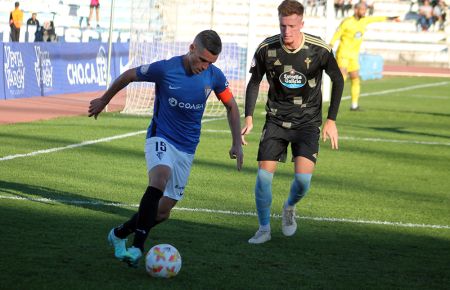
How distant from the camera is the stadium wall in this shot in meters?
21.9

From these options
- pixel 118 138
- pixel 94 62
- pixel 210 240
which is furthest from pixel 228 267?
pixel 94 62

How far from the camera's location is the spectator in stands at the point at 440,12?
179 ft

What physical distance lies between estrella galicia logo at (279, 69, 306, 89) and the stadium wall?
1364 cm

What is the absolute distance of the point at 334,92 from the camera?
28.7 ft

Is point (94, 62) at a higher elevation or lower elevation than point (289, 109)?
lower

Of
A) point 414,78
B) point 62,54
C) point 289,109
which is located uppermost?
point 289,109

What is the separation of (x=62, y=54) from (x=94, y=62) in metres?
1.99

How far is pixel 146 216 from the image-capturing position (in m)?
7.10

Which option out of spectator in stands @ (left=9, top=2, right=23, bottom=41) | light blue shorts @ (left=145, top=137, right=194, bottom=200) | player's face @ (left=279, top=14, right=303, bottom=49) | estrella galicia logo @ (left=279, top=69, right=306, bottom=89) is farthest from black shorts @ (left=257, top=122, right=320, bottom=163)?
spectator in stands @ (left=9, top=2, right=23, bottom=41)

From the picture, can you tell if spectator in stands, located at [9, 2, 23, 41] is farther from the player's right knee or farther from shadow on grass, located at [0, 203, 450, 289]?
the player's right knee

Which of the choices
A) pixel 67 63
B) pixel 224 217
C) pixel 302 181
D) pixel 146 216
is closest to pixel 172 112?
pixel 146 216

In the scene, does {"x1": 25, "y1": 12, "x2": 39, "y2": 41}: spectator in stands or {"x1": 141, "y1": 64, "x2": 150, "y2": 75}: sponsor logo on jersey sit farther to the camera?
{"x1": 25, "y1": 12, "x2": 39, "y2": 41}: spectator in stands

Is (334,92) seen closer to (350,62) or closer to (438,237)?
(438,237)

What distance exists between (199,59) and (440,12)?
49.6 metres
